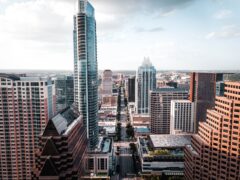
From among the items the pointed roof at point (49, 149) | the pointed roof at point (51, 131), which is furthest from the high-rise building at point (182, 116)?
the pointed roof at point (49, 149)

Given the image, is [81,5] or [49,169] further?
[81,5]

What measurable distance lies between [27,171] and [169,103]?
123769mm

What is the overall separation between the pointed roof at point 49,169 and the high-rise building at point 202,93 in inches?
5005

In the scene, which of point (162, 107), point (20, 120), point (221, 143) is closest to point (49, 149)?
point (20, 120)

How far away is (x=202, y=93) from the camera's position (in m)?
171

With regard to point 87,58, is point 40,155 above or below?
below

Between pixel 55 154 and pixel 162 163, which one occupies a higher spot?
pixel 55 154

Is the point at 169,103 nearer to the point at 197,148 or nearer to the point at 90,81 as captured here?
the point at 90,81

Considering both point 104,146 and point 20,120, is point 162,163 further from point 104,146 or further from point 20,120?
point 20,120

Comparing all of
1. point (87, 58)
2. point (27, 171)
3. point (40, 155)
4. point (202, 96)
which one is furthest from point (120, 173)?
point (202, 96)

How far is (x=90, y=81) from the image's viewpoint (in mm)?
133750

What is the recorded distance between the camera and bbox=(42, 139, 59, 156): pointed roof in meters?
72.8

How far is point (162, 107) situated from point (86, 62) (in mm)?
84118

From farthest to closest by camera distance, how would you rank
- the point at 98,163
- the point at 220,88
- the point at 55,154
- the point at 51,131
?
the point at 220,88, the point at 98,163, the point at 51,131, the point at 55,154
